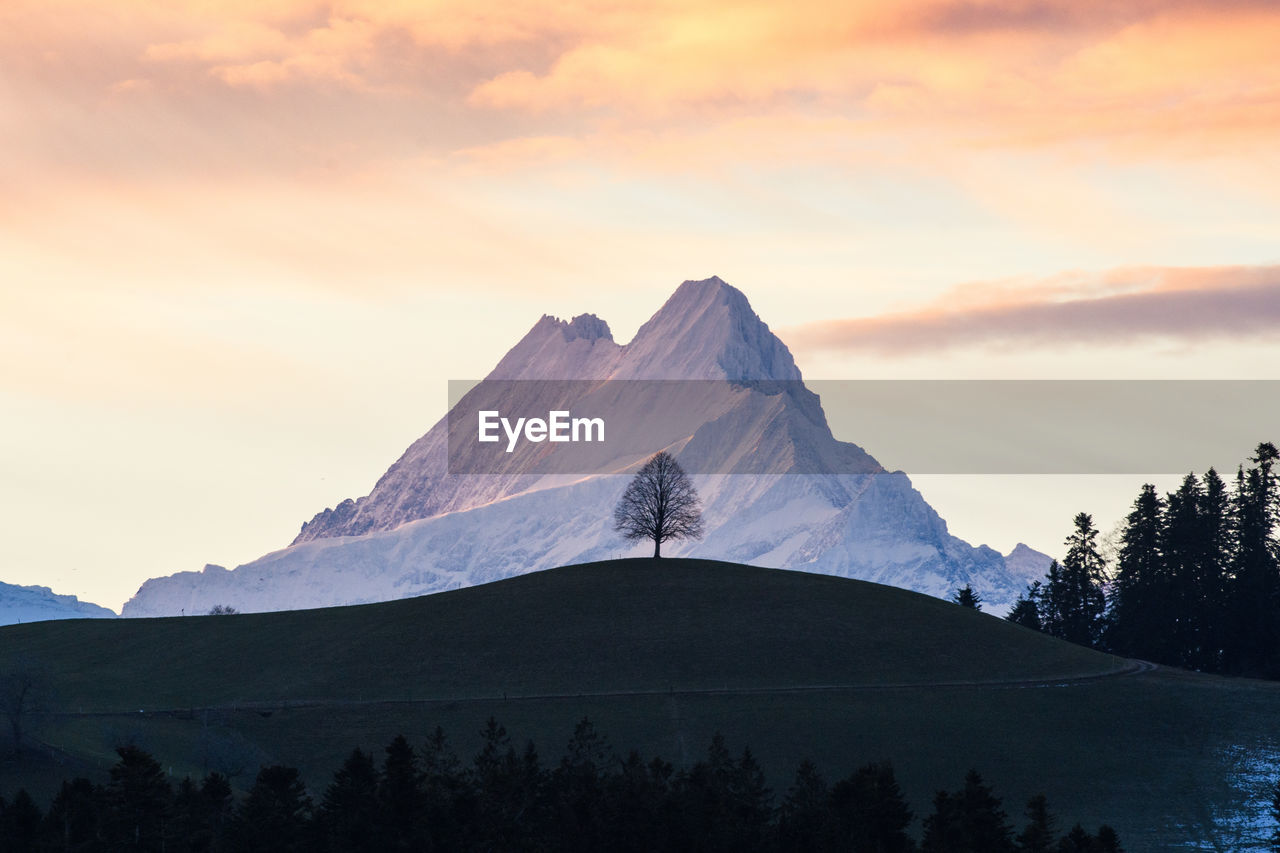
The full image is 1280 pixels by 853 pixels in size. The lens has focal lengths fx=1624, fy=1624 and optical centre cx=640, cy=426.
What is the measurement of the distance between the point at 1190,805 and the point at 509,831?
4011cm

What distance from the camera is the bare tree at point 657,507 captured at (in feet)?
525

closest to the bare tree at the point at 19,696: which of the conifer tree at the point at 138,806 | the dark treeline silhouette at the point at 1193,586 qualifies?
the conifer tree at the point at 138,806

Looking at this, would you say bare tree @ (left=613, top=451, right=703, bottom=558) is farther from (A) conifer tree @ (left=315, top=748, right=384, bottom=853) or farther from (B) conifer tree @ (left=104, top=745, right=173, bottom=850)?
(B) conifer tree @ (left=104, top=745, right=173, bottom=850)

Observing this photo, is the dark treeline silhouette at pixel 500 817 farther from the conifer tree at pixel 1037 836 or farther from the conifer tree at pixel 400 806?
the conifer tree at pixel 1037 836

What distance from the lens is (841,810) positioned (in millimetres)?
80938

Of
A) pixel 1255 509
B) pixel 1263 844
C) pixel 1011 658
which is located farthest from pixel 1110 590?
pixel 1263 844

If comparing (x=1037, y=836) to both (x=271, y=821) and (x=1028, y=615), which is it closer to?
(x=271, y=821)

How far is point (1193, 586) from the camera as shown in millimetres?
156375

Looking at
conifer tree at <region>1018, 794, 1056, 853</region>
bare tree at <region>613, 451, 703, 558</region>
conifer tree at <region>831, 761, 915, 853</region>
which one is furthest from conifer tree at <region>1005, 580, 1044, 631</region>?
conifer tree at <region>1018, 794, 1056, 853</region>

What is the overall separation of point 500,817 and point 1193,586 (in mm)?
96758

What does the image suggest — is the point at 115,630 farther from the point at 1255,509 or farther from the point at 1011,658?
the point at 1255,509

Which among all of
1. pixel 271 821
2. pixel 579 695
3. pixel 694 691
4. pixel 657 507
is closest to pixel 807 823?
pixel 271 821

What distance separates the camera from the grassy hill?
100 meters

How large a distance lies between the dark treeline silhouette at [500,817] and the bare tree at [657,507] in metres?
76.4
